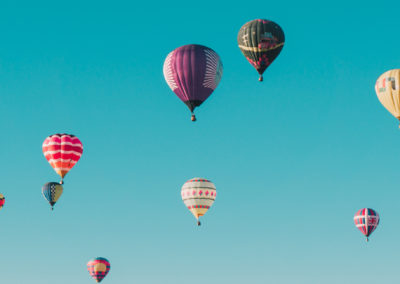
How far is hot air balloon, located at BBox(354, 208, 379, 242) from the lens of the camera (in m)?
90.3

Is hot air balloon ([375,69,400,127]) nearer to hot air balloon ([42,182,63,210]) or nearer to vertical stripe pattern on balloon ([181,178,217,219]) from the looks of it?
vertical stripe pattern on balloon ([181,178,217,219])

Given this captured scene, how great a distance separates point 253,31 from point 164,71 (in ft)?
21.6

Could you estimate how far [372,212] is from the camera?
91688mm

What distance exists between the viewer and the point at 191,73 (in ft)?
214

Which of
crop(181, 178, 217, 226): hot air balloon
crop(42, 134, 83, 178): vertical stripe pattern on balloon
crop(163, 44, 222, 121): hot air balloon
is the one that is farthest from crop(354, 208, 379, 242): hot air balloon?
crop(163, 44, 222, 121): hot air balloon

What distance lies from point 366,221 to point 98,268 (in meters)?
25.8

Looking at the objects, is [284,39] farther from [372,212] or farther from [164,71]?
[372,212]

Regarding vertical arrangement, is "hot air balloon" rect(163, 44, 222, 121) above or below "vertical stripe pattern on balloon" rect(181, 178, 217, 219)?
above

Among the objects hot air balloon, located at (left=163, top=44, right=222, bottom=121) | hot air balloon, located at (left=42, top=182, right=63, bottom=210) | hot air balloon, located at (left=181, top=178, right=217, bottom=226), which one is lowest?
hot air balloon, located at (left=181, top=178, right=217, bottom=226)

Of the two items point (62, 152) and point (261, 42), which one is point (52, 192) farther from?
point (261, 42)

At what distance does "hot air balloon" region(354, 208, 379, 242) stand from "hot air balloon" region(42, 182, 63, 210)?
27.2m

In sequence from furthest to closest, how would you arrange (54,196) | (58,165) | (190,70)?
(54,196) → (58,165) → (190,70)

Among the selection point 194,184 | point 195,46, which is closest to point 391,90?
point 195,46

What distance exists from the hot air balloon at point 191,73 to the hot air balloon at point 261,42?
8.40ft
